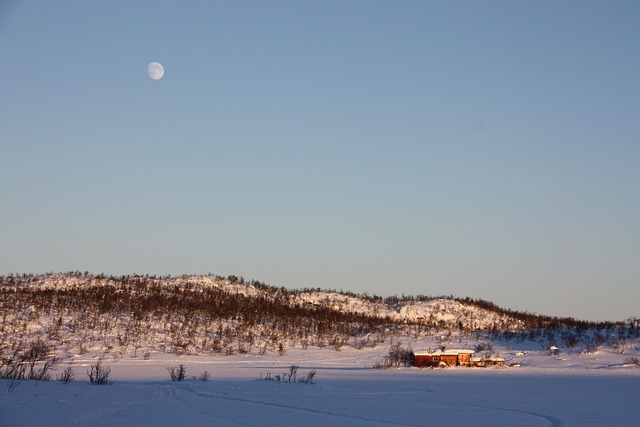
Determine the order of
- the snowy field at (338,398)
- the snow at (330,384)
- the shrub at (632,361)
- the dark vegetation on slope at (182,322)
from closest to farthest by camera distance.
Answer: the snowy field at (338,398) < the snow at (330,384) < the shrub at (632,361) < the dark vegetation on slope at (182,322)

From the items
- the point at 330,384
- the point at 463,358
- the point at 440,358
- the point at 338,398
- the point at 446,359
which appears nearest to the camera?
the point at 338,398

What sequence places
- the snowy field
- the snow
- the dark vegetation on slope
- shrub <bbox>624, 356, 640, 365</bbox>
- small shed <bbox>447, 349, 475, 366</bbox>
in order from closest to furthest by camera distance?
the snowy field
the snow
shrub <bbox>624, 356, 640, 365</bbox>
small shed <bbox>447, 349, 475, 366</bbox>
the dark vegetation on slope

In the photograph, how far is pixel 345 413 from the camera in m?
10.3

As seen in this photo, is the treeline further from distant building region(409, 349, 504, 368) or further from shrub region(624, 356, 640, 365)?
shrub region(624, 356, 640, 365)

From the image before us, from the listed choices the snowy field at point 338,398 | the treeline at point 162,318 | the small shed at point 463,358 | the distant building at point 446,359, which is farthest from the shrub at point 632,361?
the treeline at point 162,318

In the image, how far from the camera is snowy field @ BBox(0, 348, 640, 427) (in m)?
9.41

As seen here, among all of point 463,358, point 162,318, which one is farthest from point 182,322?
point 463,358

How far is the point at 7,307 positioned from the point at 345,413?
75.0ft

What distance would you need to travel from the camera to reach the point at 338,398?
12.4 meters

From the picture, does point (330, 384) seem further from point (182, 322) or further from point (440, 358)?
point (182, 322)

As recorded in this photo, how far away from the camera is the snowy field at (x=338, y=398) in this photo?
941cm

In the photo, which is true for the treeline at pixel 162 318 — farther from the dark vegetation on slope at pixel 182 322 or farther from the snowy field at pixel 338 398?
the snowy field at pixel 338 398

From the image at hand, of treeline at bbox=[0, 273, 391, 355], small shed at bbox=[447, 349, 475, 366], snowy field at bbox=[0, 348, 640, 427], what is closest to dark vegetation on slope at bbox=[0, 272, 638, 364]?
treeline at bbox=[0, 273, 391, 355]

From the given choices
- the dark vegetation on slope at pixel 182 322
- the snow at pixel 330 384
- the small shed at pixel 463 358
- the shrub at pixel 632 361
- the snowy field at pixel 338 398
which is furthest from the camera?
the dark vegetation on slope at pixel 182 322
